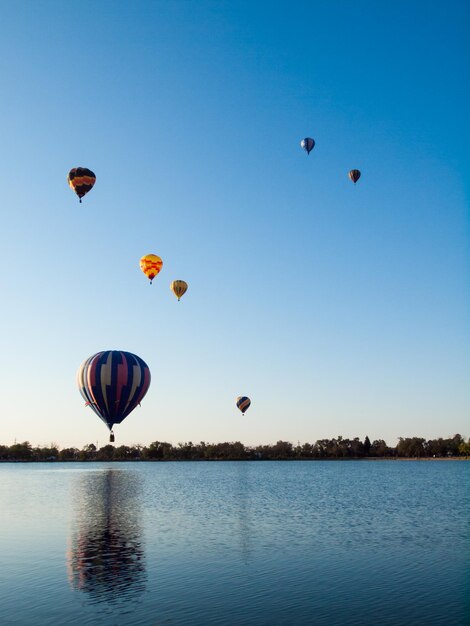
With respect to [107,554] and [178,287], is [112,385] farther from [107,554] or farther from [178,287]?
[107,554]

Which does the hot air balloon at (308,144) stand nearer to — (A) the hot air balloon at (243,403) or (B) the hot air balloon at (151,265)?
(B) the hot air balloon at (151,265)

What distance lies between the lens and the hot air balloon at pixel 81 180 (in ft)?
227

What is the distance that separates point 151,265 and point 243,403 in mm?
71057

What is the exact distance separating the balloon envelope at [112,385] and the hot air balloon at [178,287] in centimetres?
1520

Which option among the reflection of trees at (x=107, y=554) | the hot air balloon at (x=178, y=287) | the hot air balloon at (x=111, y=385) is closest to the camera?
the reflection of trees at (x=107, y=554)

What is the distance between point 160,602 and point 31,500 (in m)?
56.0

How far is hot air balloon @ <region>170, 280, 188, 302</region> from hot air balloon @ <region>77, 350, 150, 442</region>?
49.9 feet

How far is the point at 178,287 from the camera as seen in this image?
88688 millimetres

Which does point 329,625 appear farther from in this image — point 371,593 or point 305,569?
point 305,569

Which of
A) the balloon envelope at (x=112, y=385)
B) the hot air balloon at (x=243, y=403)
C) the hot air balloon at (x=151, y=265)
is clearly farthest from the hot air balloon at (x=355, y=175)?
the hot air balloon at (x=243, y=403)

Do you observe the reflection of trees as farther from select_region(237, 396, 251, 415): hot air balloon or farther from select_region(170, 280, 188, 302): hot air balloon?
select_region(237, 396, 251, 415): hot air balloon

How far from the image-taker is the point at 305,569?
97.7 feet

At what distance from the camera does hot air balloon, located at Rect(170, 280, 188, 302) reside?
8850 cm

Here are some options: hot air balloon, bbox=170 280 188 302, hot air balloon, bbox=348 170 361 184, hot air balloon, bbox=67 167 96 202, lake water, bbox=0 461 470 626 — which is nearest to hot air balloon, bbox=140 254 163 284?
hot air balloon, bbox=170 280 188 302
